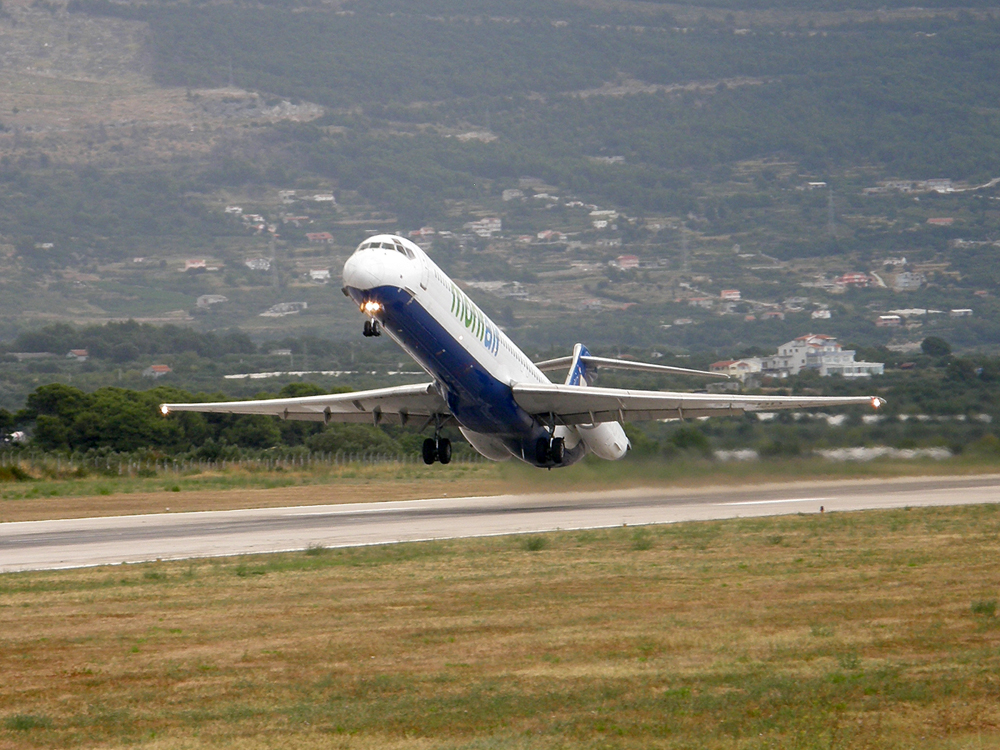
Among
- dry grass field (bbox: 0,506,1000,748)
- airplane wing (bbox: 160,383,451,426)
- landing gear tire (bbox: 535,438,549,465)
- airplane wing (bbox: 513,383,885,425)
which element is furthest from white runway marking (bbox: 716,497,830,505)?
dry grass field (bbox: 0,506,1000,748)

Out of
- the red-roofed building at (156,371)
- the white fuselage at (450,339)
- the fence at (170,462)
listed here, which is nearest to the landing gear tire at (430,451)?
the white fuselage at (450,339)

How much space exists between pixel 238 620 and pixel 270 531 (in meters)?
13.8

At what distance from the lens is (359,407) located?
4125 centimetres

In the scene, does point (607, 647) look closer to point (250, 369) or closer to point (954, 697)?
point (954, 697)

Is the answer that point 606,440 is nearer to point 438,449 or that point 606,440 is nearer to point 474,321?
point 438,449

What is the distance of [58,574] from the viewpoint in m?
22.8

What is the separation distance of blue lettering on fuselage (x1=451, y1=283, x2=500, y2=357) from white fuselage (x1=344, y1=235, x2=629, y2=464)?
3 cm

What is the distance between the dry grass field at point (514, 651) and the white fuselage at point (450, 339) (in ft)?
30.4

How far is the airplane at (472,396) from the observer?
106 feet

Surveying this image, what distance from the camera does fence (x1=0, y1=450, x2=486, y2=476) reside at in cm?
5816

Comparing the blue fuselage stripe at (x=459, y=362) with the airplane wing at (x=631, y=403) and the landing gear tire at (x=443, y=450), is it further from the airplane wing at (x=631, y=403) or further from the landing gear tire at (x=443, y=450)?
the landing gear tire at (x=443, y=450)

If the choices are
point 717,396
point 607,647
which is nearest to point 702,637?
point 607,647

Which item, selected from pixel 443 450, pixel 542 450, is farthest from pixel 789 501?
pixel 443 450

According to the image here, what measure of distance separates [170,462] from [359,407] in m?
27.7
